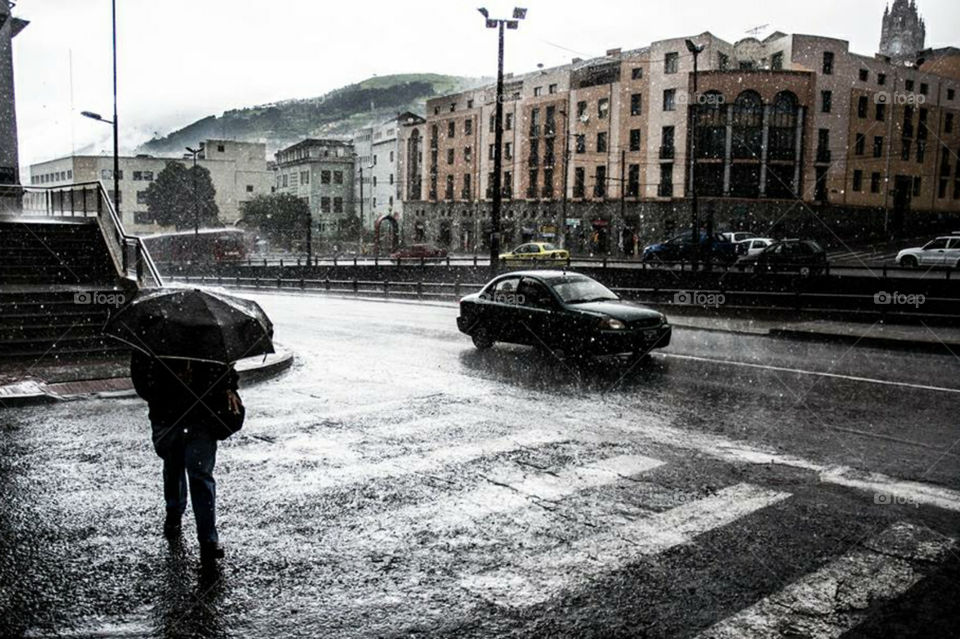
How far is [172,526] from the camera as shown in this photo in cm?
A: 523

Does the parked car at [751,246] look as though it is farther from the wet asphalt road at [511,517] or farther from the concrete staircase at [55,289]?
the concrete staircase at [55,289]

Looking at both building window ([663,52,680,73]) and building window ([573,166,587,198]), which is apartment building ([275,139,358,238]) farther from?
building window ([663,52,680,73])

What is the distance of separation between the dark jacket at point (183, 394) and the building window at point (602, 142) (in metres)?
68.1

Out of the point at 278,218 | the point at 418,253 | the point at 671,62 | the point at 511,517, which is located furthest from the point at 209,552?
the point at 278,218

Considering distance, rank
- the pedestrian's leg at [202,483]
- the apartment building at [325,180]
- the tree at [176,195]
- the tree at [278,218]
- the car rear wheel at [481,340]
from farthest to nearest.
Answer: the apartment building at [325,180]
the tree at [278,218]
the tree at [176,195]
the car rear wheel at [481,340]
the pedestrian's leg at [202,483]

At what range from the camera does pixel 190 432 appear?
4.65 m

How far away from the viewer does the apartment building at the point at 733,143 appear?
202 ft

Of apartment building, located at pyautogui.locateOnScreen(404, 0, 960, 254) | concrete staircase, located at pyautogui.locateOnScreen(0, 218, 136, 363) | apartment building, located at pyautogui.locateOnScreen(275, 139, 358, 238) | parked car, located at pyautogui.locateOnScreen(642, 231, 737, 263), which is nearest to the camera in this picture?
concrete staircase, located at pyautogui.locateOnScreen(0, 218, 136, 363)

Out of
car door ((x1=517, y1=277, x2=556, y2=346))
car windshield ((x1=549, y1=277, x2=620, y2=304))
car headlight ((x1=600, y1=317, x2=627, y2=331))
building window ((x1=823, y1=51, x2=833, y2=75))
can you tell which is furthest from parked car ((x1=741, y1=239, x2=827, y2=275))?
building window ((x1=823, y1=51, x2=833, y2=75))

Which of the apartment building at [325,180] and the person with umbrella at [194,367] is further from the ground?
the apartment building at [325,180]

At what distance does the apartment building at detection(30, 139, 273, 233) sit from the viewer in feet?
334

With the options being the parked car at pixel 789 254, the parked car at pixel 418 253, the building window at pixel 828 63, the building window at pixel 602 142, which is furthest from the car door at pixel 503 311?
the building window at pixel 828 63

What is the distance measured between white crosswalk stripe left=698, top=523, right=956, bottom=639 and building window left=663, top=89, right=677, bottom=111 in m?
63.3

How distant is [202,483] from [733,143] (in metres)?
63.3
